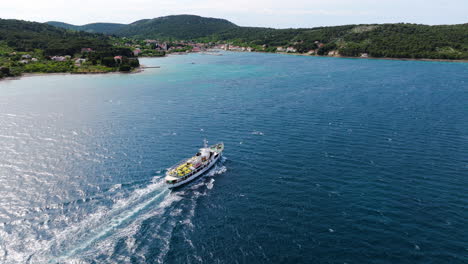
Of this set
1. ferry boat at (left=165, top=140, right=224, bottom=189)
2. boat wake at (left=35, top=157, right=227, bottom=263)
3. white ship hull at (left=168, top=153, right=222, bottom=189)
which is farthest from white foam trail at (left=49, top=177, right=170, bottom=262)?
ferry boat at (left=165, top=140, right=224, bottom=189)

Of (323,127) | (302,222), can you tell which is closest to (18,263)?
(302,222)

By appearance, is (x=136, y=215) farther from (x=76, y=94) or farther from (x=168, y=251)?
(x=76, y=94)

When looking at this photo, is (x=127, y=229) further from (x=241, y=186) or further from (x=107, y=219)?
(x=241, y=186)

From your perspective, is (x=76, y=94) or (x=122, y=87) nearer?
(x=76, y=94)

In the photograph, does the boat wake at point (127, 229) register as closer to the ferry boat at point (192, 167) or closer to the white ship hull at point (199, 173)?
the white ship hull at point (199, 173)

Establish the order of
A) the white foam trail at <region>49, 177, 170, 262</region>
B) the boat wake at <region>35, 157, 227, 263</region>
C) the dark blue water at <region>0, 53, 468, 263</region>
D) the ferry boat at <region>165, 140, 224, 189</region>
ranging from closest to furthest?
the boat wake at <region>35, 157, 227, 263</region> < the dark blue water at <region>0, 53, 468, 263</region> < the white foam trail at <region>49, 177, 170, 262</region> < the ferry boat at <region>165, 140, 224, 189</region>

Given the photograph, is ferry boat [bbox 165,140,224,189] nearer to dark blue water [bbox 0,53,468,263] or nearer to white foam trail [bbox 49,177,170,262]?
dark blue water [bbox 0,53,468,263]

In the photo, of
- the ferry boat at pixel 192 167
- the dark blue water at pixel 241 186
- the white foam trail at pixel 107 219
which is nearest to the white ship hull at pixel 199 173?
the ferry boat at pixel 192 167
